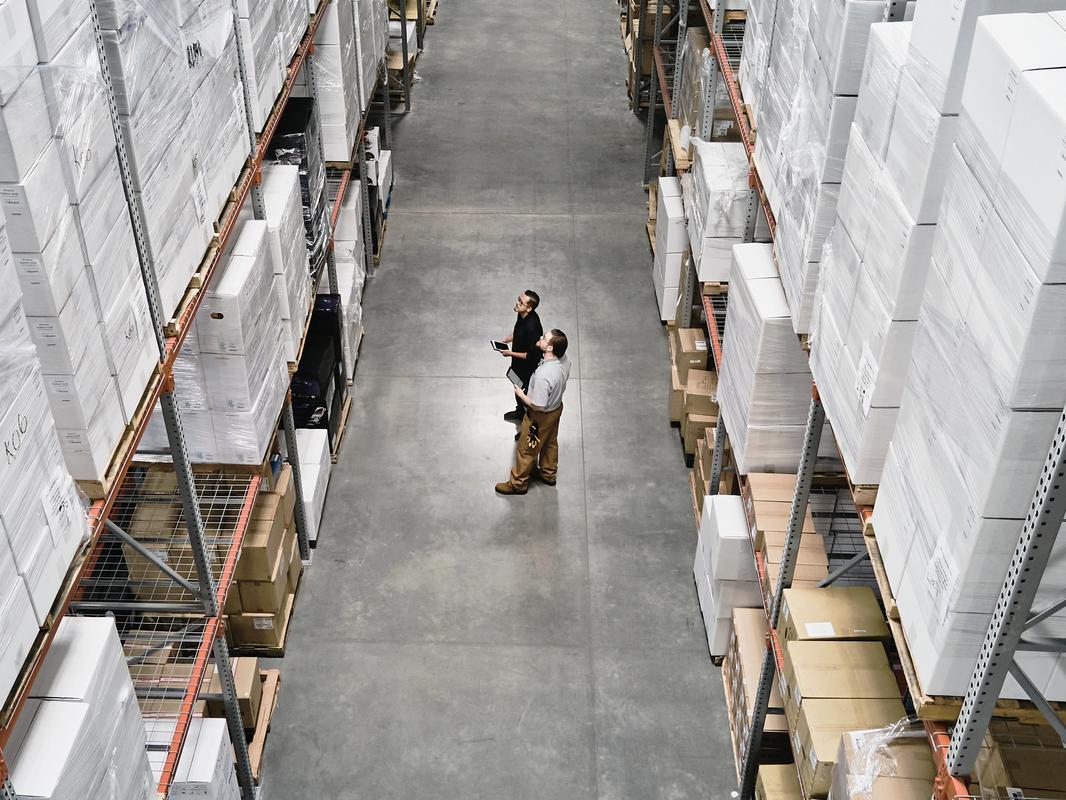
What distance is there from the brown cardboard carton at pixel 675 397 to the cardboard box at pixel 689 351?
0.06 meters

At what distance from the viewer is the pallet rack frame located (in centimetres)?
354

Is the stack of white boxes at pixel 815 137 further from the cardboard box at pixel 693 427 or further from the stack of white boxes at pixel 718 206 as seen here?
the cardboard box at pixel 693 427

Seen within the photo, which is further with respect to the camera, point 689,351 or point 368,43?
point 368,43

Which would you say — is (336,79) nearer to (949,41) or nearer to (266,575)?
(266,575)

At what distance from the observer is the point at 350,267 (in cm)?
923

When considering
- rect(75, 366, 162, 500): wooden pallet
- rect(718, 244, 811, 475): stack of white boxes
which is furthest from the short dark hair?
rect(75, 366, 162, 500): wooden pallet

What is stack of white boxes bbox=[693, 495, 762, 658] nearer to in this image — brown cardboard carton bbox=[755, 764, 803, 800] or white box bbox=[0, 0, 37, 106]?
brown cardboard carton bbox=[755, 764, 803, 800]

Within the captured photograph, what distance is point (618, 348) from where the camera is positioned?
970 centimetres

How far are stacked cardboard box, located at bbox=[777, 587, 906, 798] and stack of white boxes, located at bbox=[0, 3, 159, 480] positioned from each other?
9.99 ft

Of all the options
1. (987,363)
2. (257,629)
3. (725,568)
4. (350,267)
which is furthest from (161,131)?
(350,267)

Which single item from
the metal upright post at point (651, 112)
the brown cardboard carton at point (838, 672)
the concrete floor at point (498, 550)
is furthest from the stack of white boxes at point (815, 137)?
the metal upright post at point (651, 112)

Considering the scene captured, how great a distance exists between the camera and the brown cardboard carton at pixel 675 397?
8.53 metres

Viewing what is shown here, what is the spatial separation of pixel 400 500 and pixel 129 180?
4.32 meters

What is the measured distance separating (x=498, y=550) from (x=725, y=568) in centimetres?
191
